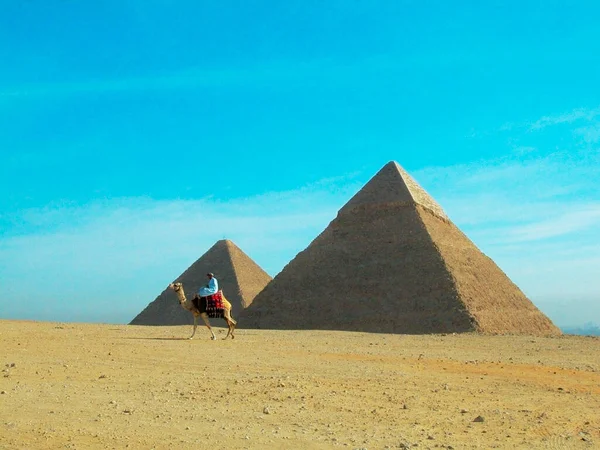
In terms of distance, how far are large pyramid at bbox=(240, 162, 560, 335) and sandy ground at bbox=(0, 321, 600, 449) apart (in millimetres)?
15635

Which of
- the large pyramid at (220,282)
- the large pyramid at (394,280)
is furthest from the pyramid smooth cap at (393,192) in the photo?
the large pyramid at (220,282)

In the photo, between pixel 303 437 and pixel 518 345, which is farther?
pixel 518 345

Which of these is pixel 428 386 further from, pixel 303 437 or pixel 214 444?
pixel 214 444

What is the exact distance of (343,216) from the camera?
121ft

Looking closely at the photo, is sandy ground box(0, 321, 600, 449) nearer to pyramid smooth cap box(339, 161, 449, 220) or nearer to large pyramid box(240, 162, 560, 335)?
large pyramid box(240, 162, 560, 335)

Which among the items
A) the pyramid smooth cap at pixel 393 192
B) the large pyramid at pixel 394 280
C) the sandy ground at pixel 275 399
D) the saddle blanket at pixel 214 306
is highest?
the pyramid smooth cap at pixel 393 192

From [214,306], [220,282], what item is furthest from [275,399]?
[220,282]

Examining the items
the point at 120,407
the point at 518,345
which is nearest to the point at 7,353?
the point at 120,407

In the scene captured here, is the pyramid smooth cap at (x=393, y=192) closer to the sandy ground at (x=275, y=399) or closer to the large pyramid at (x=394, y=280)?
the large pyramid at (x=394, y=280)

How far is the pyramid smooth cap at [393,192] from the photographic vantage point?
36.0 metres

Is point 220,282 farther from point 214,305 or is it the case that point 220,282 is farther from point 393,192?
point 214,305

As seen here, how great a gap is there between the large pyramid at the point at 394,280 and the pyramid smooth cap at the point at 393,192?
0.19ft

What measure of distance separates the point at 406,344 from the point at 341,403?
10.6 metres

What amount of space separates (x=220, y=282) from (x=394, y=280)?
64.3 ft
